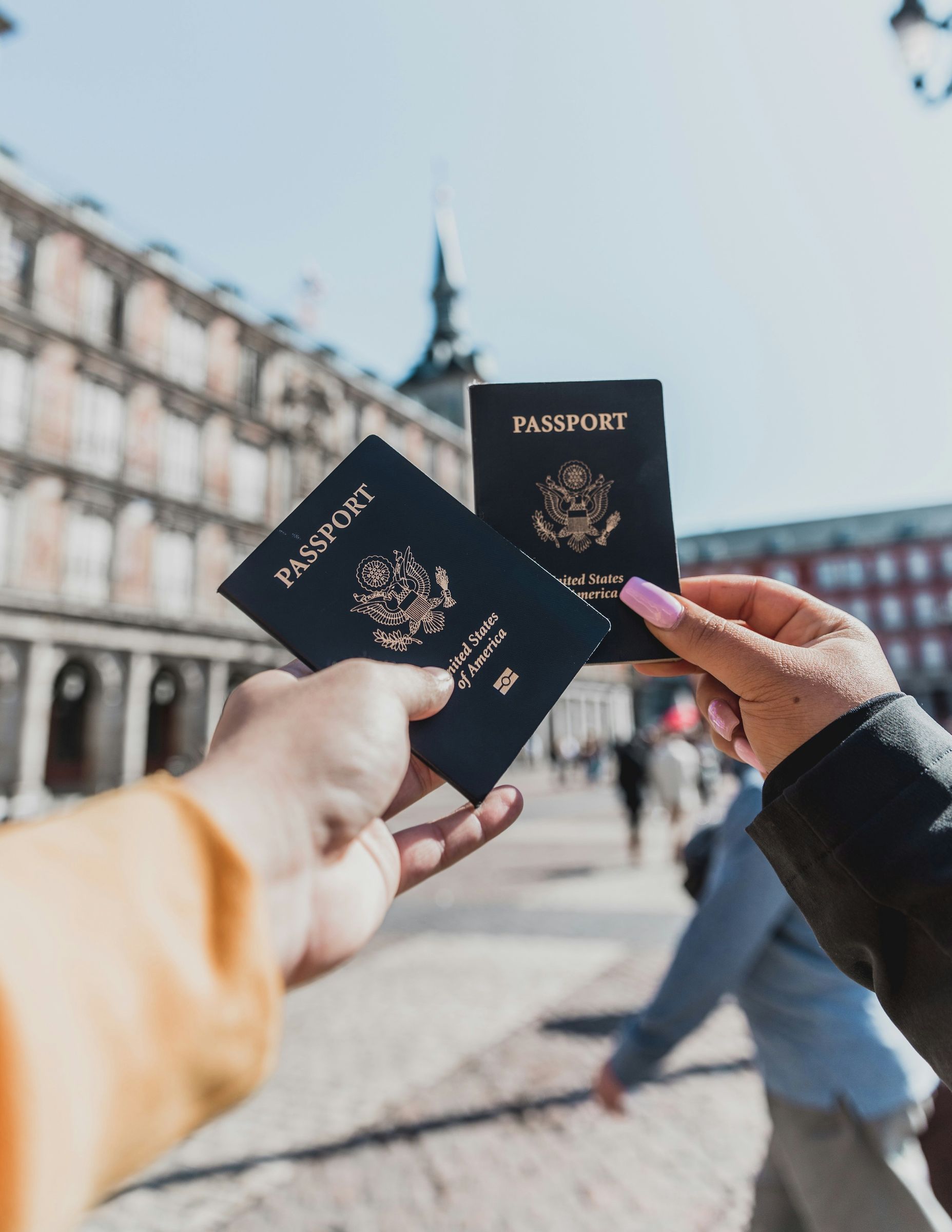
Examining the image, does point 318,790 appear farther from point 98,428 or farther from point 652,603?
point 98,428

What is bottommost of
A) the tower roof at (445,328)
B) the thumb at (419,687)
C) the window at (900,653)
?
the thumb at (419,687)

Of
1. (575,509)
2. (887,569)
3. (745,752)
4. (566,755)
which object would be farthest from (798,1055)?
(887,569)

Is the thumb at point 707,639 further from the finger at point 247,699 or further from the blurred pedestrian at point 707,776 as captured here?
the blurred pedestrian at point 707,776

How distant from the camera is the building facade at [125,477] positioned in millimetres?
22219

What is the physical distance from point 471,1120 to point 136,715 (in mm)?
23005

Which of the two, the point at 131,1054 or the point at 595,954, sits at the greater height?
the point at 131,1054

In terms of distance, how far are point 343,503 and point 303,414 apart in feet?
95.2

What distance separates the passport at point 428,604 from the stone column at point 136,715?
81.7ft

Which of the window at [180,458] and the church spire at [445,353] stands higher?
the church spire at [445,353]

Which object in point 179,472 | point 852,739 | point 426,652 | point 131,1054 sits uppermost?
point 179,472

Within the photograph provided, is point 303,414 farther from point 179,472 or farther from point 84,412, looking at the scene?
point 84,412

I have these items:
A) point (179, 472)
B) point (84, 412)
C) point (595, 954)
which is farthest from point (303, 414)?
point (595, 954)

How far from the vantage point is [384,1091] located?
173 inches

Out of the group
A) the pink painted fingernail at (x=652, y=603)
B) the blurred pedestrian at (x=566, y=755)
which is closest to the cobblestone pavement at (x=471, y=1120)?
the pink painted fingernail at (x=652, y=603)
